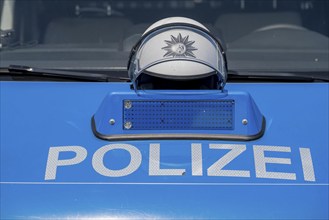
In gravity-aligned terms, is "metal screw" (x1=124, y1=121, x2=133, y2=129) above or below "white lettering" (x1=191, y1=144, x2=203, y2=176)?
above

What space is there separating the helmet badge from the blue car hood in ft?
1.05

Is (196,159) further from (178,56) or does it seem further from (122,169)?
(178,56)

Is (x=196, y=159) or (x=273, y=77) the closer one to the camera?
(x=196, y=159)

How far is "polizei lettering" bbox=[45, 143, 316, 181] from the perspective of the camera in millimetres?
2679

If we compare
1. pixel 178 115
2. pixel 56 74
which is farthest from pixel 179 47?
pixel 56 74

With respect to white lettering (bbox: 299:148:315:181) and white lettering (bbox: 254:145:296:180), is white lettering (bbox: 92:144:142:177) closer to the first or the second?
white lettering (bbox: 254:145:296:180)

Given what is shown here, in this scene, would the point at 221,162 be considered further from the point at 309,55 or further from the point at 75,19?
the point at 75,19

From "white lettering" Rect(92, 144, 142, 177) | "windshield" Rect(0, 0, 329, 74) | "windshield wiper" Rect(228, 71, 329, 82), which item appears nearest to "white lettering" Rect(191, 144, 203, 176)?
"white lettering" Rect(92, 144, 142, 177)

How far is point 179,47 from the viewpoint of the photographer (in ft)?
9.60

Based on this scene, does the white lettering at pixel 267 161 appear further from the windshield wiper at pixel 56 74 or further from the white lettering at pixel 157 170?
the windshield wiper at pixel 56 74

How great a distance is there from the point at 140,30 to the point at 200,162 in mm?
1209

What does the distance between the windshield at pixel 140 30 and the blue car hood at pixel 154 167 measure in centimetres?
47

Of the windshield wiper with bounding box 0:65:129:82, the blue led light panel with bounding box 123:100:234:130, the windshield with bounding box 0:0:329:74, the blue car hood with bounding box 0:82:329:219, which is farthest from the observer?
the windshield with bounding box 0:0:329:74

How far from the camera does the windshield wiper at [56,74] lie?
321 cm
